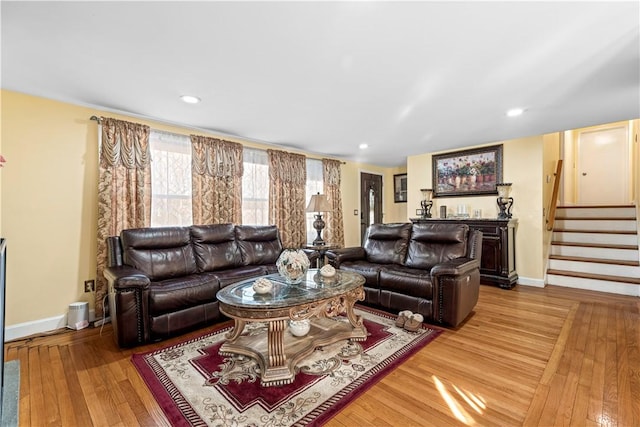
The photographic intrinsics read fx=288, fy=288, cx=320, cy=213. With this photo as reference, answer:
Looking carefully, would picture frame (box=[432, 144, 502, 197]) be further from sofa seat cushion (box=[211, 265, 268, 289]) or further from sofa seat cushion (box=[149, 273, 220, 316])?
sofa seat cushion (box=[149, 273, 220, 316])

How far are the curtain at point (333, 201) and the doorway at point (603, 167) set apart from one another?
17.3 feet

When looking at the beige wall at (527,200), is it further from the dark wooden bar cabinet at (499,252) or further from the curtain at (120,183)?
the curtain at (120,183)

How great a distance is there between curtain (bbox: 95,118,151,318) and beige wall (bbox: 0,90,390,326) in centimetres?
13

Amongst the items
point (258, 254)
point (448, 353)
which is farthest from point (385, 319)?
point (258, 254)

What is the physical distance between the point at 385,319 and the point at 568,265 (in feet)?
11.2

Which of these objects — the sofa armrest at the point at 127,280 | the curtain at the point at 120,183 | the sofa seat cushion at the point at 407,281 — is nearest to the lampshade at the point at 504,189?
the sofa seat cushion at the point at 407,281

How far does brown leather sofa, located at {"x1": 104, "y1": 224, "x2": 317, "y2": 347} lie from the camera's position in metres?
2.38

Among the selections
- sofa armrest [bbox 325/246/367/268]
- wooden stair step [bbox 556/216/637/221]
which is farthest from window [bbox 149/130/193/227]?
wooden stair step [bbox 556/216/637/221]

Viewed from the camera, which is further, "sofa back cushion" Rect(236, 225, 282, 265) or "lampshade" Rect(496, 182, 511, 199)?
"lampshade" Rect(496, 182, 511, 199)

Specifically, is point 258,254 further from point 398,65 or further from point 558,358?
point 558,358

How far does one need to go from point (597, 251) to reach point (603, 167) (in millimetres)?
2703

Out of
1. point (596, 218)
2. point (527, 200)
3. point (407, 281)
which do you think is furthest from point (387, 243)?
point (596, 218)

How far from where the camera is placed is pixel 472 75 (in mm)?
2355

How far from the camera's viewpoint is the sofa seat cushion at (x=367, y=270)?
10.7 feet
